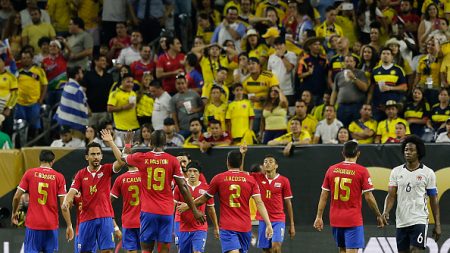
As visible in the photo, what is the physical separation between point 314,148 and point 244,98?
3.10 m

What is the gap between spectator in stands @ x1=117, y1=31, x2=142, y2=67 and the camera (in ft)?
82.7

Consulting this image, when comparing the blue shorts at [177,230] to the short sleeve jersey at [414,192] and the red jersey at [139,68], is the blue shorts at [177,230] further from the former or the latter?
the red jersey at [139,68]

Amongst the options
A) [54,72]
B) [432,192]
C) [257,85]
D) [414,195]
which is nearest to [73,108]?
[54,72]

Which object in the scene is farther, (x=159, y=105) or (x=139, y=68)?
(x=139, y=68)

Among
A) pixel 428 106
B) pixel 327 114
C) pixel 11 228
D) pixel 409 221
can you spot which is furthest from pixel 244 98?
pixel 409 221

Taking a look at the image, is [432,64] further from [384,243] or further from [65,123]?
[65,123]

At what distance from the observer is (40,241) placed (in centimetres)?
1803

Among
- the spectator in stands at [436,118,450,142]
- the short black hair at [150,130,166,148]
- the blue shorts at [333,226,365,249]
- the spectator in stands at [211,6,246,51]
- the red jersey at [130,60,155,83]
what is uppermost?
the spectator in stands at [211,6,246,51]

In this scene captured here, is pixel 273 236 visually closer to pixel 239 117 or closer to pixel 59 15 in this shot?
pixel 239 117

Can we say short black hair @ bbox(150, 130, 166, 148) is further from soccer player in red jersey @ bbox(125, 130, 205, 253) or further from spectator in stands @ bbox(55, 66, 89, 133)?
spectator in stands @ bbox(55, 66, 89, 133)

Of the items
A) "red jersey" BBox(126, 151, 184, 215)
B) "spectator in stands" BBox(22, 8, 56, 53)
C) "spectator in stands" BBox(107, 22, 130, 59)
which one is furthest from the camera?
"spectator in stands" BBox(22, 8, 56, 53)

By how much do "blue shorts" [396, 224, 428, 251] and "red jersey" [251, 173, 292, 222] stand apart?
2.96m

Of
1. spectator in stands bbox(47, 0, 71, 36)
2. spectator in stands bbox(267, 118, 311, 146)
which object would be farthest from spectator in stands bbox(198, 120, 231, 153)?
spectator in stands bbox(47, 0, 71, 36)

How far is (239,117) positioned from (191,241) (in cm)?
495
